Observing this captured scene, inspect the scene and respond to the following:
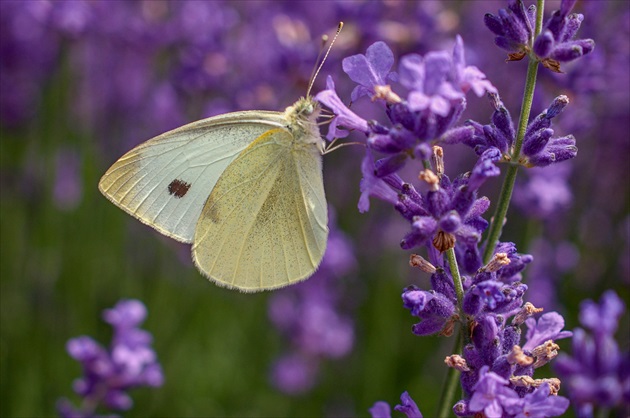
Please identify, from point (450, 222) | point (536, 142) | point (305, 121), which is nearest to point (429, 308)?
point (450, 222)

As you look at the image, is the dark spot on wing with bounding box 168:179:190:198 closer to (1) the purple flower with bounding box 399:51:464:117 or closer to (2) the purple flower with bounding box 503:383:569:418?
(1) the purple flower with bounding box 399:51:464:117

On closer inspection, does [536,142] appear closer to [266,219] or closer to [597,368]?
[597,368]

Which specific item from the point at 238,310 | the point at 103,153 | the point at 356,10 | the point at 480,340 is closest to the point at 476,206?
the point at 480,340

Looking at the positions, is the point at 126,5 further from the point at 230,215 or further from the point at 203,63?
the point at 230,215

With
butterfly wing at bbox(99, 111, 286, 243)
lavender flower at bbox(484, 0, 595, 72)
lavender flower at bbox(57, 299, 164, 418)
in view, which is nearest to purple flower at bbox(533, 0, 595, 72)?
lavender flower at bbox(484, 0, 595, 72)

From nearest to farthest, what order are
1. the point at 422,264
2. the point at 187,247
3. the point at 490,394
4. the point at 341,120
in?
1. the point at 490,394
2. the point at 422,264
3. the point at 341,120
4. the point at 187,247

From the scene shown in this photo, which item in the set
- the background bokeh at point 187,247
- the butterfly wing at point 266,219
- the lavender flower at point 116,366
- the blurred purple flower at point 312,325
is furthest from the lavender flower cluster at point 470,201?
the blurred purple flower at point 312,325
